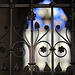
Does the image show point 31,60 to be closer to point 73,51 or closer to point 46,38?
point 73,51

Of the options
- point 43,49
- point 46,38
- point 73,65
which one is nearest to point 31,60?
point 43,49

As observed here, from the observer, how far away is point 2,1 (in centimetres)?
422

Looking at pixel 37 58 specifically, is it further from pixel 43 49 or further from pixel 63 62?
pixel 43 49

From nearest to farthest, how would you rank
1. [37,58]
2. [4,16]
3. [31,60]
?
[31,60] < [4,16] < [37,58]

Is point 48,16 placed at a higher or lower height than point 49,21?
higher

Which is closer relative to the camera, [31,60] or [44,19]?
[31,60]

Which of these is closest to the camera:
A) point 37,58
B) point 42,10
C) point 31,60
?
point 31,60

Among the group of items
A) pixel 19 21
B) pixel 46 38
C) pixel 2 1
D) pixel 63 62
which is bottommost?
pixel 63 62

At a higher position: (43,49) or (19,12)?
(19,12)

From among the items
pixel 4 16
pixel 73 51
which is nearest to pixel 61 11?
pixel 4 16

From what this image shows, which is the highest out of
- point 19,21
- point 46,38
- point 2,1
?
point 2,1

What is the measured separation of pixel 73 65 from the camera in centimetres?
189

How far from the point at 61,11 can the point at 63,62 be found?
108 centimetres

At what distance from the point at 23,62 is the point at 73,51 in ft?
8.67
